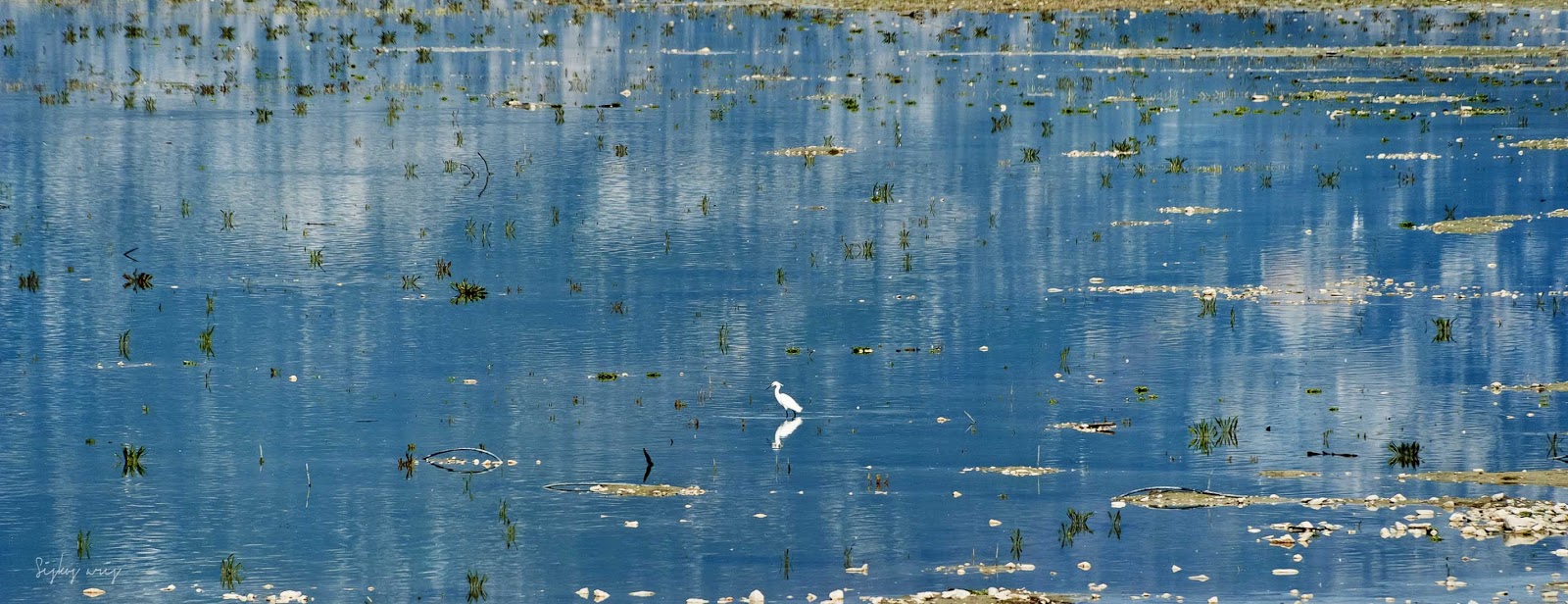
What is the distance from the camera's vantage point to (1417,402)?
63.7ft

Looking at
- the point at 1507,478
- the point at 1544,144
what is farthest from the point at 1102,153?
the point at 1507,478

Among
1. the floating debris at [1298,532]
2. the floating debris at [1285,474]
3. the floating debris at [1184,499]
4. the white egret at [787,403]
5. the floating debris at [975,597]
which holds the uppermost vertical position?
the white egret at [787,403]

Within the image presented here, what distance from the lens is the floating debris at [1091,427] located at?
1834 centimetres

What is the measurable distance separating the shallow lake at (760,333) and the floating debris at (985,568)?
0.18m

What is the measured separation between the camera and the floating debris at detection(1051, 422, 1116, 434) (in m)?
18.3

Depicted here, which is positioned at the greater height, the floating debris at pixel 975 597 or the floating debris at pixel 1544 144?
the floating debris at pixel 1544 144

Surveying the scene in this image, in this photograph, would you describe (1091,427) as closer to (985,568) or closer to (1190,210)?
(985,568)

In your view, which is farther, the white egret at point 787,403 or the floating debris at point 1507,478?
the white egret at point 787,403

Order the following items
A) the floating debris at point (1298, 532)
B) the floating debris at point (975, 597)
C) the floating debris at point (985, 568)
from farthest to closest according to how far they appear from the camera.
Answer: the floating debris at point (1298, 532)
the floating debris at point (985, 568)
the floating debris at point (975, 597)

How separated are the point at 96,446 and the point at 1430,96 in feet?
131

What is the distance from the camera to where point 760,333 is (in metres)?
23.0

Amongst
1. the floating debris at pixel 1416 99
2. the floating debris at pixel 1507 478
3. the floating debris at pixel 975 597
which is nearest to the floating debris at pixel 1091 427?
the floating debris at pixel 1507 478

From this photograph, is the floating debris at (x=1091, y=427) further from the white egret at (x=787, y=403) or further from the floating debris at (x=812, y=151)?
the floating debris at (x=812, y=151)

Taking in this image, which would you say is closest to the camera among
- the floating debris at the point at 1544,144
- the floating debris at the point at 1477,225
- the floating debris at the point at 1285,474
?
the floating debris at the point at 1285,474
